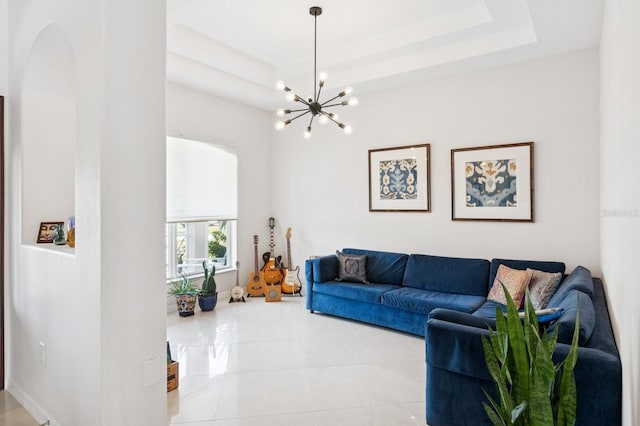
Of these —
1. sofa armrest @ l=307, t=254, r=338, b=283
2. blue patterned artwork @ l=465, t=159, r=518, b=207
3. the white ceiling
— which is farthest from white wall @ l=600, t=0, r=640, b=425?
sofa armrest @ l=307, t=254, r=338, b=283

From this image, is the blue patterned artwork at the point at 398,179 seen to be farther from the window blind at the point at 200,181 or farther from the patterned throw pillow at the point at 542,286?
the window blind at the point at 200,181

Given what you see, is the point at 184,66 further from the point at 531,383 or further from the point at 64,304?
the point at 531,383

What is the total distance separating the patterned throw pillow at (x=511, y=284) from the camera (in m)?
3.47

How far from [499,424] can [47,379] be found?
2.54 meters

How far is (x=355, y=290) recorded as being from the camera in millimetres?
4320

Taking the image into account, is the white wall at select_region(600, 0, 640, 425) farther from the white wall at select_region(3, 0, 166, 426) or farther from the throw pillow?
the throw pillow

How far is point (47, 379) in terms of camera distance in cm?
230

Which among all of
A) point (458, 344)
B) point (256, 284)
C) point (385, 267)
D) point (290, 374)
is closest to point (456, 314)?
point (458, 344)

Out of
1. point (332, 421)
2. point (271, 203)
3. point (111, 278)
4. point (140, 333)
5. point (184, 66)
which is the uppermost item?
point (184, 66)

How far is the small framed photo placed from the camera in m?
2.61

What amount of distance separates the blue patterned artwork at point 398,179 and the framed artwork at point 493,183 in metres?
0.51

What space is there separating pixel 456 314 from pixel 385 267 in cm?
232

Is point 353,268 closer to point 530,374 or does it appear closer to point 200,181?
point 200,181

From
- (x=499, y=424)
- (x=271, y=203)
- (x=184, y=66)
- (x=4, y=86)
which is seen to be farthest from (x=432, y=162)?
(x=4, y=86)
